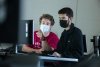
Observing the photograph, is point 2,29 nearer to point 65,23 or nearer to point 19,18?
point 19,18

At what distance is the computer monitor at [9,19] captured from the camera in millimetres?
382

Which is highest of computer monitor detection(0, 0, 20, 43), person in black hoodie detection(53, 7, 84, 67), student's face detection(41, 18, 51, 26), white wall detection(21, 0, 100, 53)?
white wall detection(21, 0, 100, 53)

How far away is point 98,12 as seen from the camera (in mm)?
4668

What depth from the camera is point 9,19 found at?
0.39 m

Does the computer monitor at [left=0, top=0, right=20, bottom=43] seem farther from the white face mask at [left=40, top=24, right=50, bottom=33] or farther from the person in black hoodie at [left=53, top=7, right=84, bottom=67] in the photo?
the white face mask at [left=40, top=24, right=50, bottom=33]

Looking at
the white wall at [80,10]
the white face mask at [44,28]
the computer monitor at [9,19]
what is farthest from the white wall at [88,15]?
the computer monitor at [9,19]

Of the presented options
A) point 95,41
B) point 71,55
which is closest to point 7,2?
point 71,55

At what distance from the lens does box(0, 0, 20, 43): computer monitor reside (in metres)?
0.38

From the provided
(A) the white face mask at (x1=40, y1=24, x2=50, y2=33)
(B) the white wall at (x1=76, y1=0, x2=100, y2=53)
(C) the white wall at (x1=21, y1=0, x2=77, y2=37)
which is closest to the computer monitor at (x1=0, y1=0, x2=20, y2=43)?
(A) the white face mask at (x1=40, y1=24, x2=50, y2=33)

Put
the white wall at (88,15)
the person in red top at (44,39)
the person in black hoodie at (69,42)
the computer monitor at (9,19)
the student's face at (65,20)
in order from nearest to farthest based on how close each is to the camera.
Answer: the computer monitor at (9,19) < the person in black hoodie at (69,42) < the student's face at (65,20) < the person in red top at (44,39) < the white wall at (88,15)

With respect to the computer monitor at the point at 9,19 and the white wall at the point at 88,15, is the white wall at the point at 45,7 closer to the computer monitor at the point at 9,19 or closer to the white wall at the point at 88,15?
the white wall at the point at 88,15

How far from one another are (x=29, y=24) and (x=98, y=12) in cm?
231

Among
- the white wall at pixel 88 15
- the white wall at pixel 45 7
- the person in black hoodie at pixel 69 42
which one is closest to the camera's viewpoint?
the person in black hoodie at pixel 69 42

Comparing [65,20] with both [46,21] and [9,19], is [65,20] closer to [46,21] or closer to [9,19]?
[46,21]
